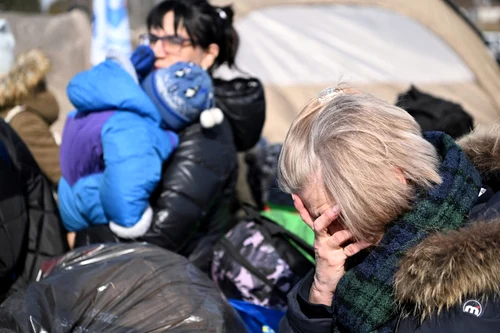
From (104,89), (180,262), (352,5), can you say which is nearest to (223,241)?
(180,262)

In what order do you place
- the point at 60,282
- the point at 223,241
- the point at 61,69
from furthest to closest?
the point at 61,69
the point at 223,241
the point at 60,282

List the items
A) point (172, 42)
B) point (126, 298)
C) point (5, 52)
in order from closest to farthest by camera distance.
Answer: point (126, 298) < point (172, 42) < point (5, 52)

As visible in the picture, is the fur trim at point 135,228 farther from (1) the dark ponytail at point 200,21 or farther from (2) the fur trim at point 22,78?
A: (2) the fur trim at point 22,78

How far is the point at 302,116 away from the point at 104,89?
0.90m

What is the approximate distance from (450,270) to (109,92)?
134 cm

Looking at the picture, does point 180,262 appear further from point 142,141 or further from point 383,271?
point 383,271

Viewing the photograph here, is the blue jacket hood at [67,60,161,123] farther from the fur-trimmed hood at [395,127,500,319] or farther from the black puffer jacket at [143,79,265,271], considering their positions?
the fur-trimmed hood at [395,127,500,319]

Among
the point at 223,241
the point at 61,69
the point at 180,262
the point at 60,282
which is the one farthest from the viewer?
the point at 61,69

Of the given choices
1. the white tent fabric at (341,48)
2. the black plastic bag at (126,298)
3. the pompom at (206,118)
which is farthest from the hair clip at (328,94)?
the white tent fabric at (341,48)

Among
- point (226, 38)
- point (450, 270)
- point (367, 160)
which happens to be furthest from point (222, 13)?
point (450, 270)

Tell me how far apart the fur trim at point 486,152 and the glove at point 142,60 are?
1263 millimetres

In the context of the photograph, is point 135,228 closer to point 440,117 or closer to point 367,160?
point 367,160

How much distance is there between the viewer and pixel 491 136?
1.75 meters

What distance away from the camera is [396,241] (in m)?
1.46
